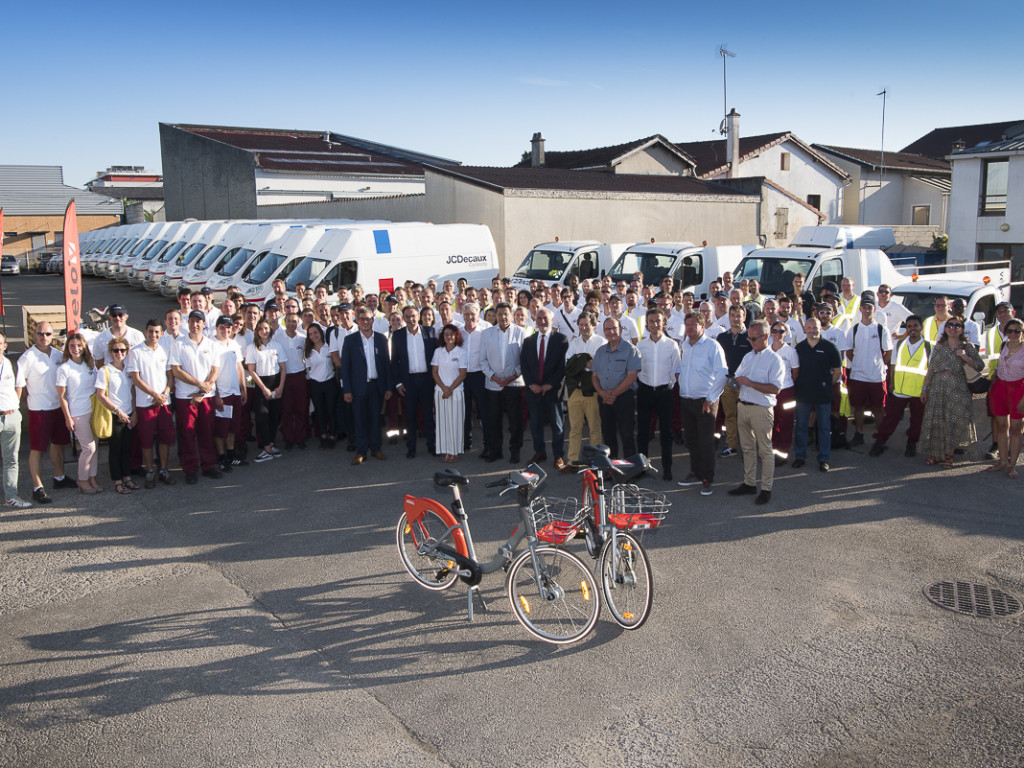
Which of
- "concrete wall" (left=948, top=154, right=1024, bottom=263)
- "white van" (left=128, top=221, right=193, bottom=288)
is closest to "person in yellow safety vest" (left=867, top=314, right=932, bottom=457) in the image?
"concrete wall" (left=948, top=154, right=1024, bottom=263)

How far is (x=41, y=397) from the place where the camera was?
8570 millimetres

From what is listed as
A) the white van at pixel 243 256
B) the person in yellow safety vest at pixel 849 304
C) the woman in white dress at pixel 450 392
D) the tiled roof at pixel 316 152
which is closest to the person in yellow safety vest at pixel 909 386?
the person in yellow safety vest at pixel 849 304

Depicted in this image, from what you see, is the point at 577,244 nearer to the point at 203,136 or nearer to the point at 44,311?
the point at 44,311

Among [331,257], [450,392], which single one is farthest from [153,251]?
[450,392]

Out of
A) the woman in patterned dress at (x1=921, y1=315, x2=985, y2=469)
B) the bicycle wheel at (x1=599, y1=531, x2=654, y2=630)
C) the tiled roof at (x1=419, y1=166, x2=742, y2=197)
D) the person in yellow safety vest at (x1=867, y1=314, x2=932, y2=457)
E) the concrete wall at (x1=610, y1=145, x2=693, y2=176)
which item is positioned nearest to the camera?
the bicycle wheel at (x1=599, y1=531, x2=654, y2=630)

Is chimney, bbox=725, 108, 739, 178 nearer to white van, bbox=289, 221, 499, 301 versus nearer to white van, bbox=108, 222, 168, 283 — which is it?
white van, bbox=289, 221, 499, 301

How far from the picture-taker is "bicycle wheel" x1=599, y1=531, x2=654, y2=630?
564cm

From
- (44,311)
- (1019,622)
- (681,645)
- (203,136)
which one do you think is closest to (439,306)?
(681,645)

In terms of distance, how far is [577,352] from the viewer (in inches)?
378

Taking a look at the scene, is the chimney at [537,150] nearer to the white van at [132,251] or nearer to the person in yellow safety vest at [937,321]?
the white van at [132,251]

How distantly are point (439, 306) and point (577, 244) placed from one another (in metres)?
9.02

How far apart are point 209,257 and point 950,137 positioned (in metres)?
47.7

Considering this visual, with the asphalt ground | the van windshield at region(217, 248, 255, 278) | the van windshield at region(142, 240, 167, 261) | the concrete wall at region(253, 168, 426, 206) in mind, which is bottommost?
the asphalt ground

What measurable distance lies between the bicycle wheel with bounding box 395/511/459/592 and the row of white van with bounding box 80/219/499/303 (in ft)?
43.7
